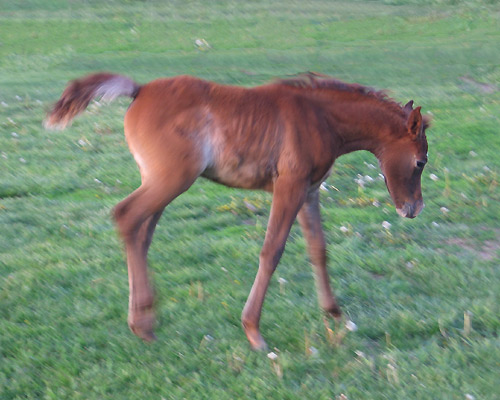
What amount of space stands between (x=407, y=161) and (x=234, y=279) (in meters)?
1.62

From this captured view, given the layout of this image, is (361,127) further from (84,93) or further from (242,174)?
(84,93)

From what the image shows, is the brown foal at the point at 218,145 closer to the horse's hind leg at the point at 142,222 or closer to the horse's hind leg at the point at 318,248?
the horse's hind leg at the point at 142,222

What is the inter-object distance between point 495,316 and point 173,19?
15.7 metres

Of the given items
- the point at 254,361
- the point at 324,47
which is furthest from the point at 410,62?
the point at 254,361

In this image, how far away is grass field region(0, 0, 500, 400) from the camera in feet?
13.5

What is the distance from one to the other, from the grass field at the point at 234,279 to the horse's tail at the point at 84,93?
135cm

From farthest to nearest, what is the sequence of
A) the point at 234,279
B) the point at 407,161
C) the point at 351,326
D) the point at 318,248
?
the point at 234,279, the point at 318,248, the point at 407,161, the point at 351,326

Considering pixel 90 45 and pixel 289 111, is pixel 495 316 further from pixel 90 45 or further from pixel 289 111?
pixel 90 45

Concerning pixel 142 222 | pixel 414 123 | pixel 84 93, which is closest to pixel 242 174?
pixel 142 222

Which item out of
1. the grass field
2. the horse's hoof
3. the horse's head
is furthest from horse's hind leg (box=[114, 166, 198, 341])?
the horse's head

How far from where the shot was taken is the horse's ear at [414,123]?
4.70 meters

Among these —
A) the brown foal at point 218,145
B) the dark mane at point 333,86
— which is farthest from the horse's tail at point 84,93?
the dark mane at point 333,86

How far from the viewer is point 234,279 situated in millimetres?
5469

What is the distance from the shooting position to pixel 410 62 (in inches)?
640
